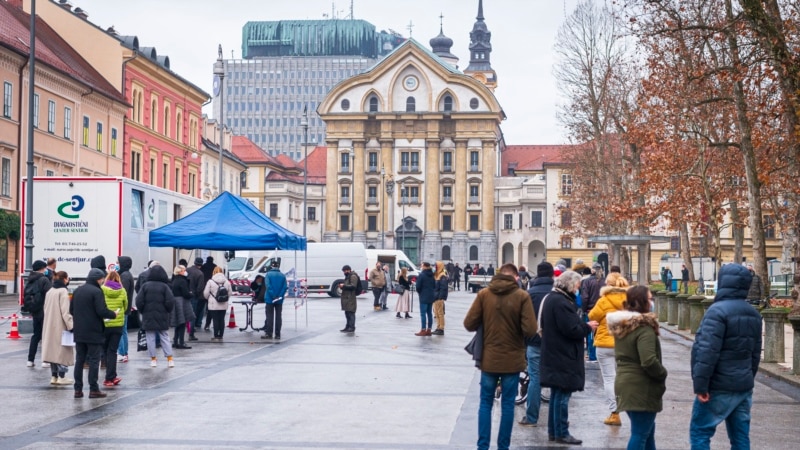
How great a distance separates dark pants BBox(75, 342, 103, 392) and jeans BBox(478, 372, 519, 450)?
6094mm

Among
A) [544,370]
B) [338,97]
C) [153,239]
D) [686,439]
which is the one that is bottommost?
[686,439]

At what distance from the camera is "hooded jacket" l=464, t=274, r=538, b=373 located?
9.94 m

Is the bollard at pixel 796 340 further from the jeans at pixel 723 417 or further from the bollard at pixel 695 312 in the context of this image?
the bollard at pixel 695 312

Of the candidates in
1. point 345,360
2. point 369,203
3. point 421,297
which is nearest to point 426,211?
point 369,203

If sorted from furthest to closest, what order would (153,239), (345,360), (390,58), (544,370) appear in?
1. (390,58)
2. (153,239)
3. (345,360)
4. (544,370)

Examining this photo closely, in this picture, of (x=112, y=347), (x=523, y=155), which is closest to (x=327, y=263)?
(x=112, y=347)

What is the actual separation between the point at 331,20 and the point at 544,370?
178 meters

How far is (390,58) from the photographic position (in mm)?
106625

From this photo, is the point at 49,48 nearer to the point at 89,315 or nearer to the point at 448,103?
the point at 89,315

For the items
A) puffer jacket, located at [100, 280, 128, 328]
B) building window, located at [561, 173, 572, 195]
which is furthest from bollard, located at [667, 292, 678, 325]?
building window, located at [561, 173, 572, 195]

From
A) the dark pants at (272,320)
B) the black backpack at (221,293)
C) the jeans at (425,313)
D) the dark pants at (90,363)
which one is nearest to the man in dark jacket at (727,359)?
the dark pants at (90,363)

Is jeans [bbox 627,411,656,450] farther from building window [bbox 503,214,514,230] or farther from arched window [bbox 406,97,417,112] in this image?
building window [bbox 503,214,514,230]

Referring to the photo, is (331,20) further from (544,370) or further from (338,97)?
(544,370)

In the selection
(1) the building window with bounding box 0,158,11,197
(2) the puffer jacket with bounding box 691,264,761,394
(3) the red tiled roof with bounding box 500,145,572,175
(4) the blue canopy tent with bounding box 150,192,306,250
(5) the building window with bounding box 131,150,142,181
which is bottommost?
(2) the puffer jacket with bounding box 691,264,761,394
